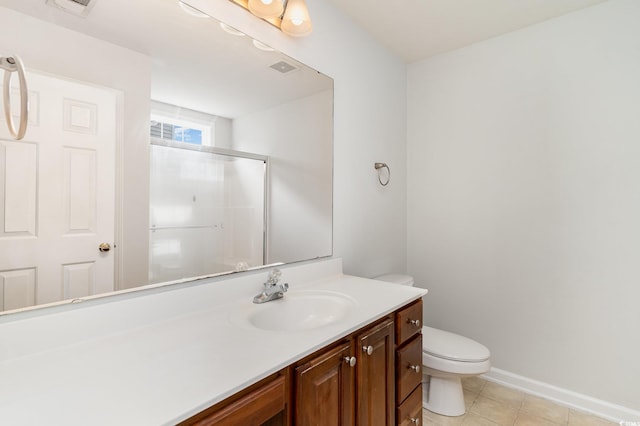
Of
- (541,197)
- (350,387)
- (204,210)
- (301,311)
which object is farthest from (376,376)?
(541,197)

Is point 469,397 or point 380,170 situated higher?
point 380,170

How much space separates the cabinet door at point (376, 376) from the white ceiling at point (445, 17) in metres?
1.82

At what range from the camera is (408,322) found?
133 cm

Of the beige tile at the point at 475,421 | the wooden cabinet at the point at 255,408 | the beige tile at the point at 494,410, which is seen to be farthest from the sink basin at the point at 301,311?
the beige tile at the point at 494,410

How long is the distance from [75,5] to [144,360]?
3.41 feet

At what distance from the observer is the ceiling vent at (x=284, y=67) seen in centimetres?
151

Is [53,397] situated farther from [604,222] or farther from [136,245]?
[604,222]

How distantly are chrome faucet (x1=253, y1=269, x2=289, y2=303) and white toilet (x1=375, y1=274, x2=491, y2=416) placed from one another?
101 cm

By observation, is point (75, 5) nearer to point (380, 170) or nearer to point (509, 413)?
point (380, 170)

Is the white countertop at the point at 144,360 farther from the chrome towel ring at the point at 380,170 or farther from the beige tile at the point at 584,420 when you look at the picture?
the beige tile at the point at 584,420

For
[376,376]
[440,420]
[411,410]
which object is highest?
[376,376]

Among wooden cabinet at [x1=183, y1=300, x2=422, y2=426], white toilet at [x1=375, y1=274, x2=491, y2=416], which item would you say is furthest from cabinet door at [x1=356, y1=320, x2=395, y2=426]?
white toilet at [x1=375, y1=274, x2=491, y2=416]

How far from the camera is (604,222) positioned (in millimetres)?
1776

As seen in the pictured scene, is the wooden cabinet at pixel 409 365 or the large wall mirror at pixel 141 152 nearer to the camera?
the large wall mirror at pixel 141 152
